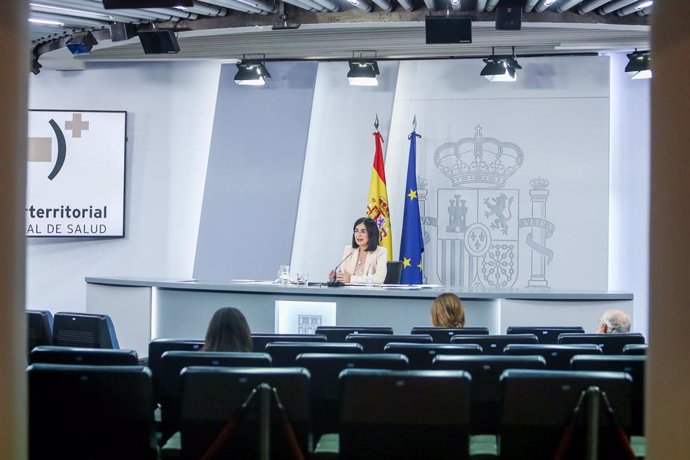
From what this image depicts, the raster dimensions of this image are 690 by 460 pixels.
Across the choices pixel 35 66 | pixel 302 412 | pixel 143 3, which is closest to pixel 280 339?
pixel 302 412

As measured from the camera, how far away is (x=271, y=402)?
11.2 ft

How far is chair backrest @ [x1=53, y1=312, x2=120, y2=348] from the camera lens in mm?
6152

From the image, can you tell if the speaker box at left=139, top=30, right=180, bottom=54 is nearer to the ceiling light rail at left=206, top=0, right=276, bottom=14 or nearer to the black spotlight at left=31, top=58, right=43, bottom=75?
the ceiling light rail at left=206, top=0, right=276, bottom=14

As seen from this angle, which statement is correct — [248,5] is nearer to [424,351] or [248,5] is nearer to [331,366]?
[424,351]

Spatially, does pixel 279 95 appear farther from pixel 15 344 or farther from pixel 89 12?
pixel 15 344

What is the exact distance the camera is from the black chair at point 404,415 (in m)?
3.36

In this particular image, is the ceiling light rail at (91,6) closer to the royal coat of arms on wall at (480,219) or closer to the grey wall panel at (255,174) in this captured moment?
the grey wall panel at (255,174)

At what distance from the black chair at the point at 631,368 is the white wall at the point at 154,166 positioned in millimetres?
7968

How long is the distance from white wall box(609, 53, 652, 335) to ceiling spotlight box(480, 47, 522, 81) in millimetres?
1633

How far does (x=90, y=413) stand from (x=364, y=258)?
497 centimetres

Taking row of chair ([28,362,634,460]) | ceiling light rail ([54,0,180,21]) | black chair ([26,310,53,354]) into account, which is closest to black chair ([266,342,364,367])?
row of chair ([28,362,634,460])

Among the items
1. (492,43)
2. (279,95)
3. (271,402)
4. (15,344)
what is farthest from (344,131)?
(15,344)

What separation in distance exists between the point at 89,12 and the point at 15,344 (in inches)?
256

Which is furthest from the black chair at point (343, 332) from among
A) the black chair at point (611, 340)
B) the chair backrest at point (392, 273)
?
the chair backrest at point (392, 273)
